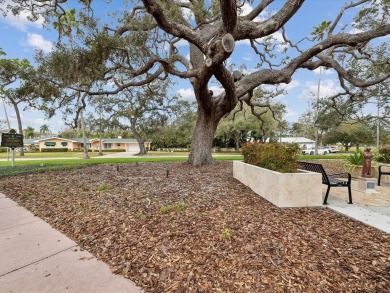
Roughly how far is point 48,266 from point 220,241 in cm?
215

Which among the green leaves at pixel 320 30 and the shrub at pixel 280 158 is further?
the green leaves at pixel 320 30

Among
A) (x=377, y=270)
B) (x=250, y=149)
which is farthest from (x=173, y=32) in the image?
(x=377, y=270)

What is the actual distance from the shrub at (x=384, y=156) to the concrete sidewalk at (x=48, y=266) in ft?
30.8

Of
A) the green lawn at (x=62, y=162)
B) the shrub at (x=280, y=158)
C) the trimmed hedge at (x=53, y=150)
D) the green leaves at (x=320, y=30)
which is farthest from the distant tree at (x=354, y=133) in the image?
the trimmed hedge at (x=53, y=150)

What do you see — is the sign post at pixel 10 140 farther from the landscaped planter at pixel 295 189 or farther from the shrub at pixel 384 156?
the shrub at pixel 384 156

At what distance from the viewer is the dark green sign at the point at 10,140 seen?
10.2 metres

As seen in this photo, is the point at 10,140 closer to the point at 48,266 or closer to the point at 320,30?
the point at 48,266

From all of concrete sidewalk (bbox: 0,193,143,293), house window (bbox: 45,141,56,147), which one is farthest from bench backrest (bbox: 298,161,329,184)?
house window (bbox: 45,141,56,147)

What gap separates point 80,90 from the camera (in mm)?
8727

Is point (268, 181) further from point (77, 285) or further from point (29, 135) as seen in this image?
point (29, 135)

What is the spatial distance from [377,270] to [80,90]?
9.74m

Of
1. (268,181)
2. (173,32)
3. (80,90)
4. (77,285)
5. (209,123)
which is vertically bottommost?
(77,285)

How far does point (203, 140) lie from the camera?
389 inches

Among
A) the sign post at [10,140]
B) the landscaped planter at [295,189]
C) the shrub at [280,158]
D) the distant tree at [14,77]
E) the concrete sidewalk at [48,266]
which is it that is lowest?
the concrete sidewalk at [48,266]
